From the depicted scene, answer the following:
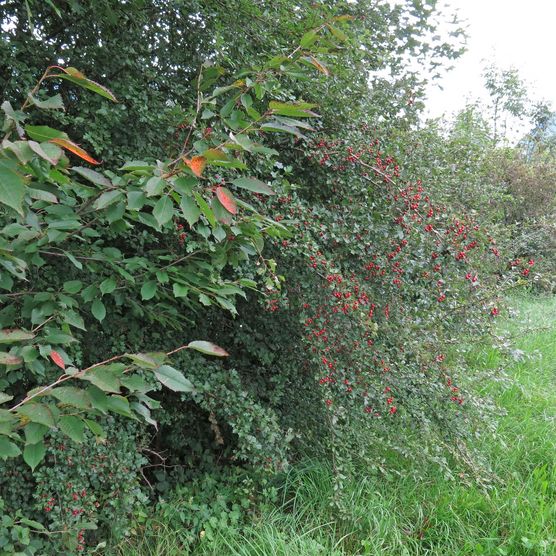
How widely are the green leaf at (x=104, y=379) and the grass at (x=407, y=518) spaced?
5.92ft

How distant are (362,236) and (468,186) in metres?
1.93

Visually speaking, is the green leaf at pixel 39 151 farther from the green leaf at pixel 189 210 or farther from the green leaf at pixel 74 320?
the green leaf at pixel 74 320

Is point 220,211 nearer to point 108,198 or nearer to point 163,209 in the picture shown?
point 163,209

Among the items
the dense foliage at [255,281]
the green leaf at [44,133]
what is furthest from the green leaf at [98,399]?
the dense foliage at [255,281]

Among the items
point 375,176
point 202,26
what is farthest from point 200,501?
point 202,26

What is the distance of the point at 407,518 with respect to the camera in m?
2.81

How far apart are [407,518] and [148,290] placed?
2014 mm

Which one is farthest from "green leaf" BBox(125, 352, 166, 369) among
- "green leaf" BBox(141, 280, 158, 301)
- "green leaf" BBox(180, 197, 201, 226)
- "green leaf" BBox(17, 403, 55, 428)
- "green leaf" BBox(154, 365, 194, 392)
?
"green leaf" BBox(141, 280, 158, 301)

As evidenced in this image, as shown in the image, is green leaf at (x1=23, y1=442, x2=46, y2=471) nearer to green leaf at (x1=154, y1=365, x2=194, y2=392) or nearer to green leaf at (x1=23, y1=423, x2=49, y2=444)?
green leaf at (x1=23, y1=423, x2=49, y2=444)

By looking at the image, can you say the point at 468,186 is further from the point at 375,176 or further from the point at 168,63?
the point at 168,63

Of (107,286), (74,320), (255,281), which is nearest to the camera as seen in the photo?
(74,320)

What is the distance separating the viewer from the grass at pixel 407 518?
2545mm

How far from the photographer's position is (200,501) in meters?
2.85

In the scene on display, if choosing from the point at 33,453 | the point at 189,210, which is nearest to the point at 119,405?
Answer: the point at 33,453
